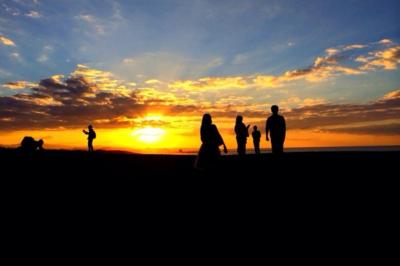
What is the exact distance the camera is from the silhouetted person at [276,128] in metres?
15.2

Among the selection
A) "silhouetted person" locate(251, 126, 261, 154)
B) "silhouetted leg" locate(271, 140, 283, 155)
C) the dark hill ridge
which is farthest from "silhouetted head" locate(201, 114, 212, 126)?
"silhouetted person" locate(251, 126, 261, 154)

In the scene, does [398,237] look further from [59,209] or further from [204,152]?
[204,152]

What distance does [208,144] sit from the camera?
13.1 metres

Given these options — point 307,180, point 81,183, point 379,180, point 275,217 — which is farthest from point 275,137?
point 275,217

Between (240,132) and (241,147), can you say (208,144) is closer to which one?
(240,132)

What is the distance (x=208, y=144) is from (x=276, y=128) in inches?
141

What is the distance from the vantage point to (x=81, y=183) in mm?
12461

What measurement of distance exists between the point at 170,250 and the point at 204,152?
26.2 ft

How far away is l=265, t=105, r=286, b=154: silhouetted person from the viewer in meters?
15.2

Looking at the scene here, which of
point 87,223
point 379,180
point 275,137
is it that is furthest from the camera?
point 275,137

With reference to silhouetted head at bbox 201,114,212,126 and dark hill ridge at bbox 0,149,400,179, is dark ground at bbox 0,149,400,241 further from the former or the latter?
silhouetted head at bbox 201,114,212,126

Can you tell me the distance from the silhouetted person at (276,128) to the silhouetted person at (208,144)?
121 inches

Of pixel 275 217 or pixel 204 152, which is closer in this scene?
pixel 275 217

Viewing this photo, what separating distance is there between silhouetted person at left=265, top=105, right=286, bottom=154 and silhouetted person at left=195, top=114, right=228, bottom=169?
3.08 m
